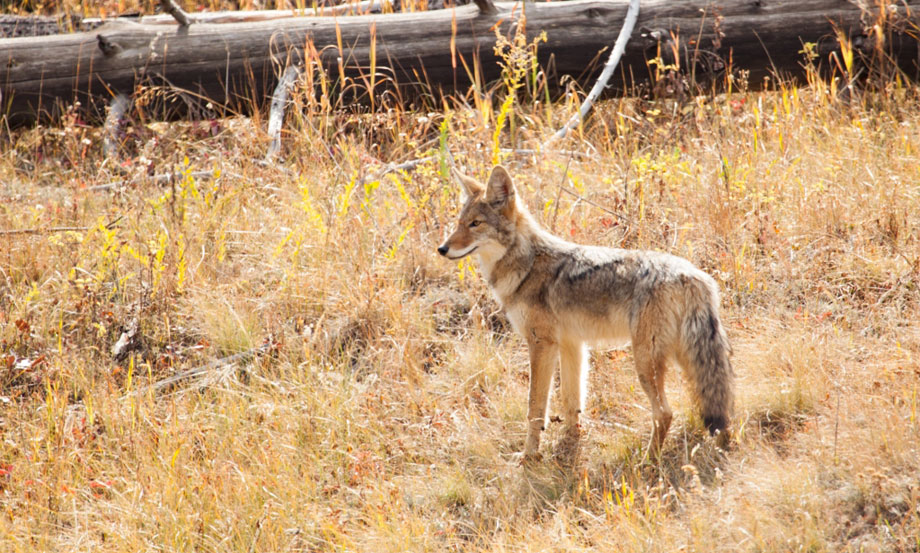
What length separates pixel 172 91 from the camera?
7.91m

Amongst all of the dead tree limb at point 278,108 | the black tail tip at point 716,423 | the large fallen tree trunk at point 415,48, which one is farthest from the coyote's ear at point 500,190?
the large fallen tree trunk at point 415,48

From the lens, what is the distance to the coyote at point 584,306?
410 centimetres

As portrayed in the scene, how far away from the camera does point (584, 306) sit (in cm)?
453

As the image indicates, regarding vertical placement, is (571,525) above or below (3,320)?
below

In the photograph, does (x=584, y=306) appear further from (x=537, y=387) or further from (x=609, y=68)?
(x=609, y=68)

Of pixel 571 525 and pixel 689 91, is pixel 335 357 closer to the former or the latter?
pixel 571 525

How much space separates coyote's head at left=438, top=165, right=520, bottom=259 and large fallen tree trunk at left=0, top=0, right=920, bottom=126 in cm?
311

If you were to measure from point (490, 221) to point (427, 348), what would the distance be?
42.3 inches

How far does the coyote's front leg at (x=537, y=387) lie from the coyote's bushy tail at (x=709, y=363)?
788mm

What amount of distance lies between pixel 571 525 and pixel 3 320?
158 inches

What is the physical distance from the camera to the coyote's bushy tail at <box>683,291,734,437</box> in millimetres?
4020

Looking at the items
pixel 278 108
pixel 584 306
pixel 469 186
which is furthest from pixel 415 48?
pixel 584 306

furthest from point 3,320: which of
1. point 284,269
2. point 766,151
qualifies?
point 766,151

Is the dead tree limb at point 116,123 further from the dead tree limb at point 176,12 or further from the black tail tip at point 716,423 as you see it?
the black tail tip at point 716,423
